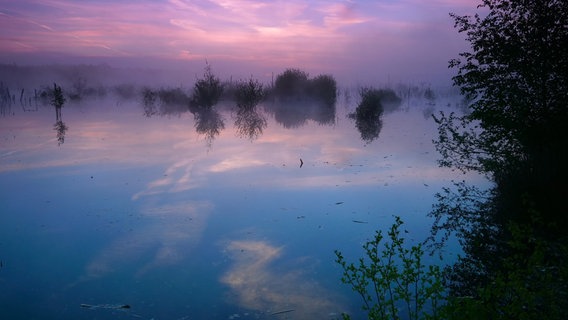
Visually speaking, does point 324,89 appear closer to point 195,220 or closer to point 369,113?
point 369,113

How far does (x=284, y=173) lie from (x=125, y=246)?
9481 millimetres

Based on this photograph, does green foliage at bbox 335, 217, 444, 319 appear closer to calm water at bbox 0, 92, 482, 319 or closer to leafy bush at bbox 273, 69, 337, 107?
calm water at bbox 0, 92, 482, 319

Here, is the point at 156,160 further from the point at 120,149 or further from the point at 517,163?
the point at 517,163

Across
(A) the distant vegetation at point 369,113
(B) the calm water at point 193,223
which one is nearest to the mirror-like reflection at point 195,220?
(B) the calm water at point 193,223

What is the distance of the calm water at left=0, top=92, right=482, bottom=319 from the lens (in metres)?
7.30

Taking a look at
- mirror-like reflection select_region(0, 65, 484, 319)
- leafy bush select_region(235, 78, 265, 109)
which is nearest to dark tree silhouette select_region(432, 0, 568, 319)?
mirror-like reflection select_region(0, 65, 484, 319)

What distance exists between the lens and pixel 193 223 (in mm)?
11586

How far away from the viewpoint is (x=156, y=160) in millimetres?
20719

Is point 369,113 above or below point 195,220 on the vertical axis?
above

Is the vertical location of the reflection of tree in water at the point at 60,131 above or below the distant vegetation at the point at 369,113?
below

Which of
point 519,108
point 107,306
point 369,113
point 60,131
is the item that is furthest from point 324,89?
point 107,306

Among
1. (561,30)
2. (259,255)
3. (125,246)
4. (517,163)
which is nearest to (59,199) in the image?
(125,246)

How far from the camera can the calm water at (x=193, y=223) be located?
23.9 feet

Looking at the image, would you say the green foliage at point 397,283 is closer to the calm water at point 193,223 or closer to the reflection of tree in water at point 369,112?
the calm water at point 193,223
